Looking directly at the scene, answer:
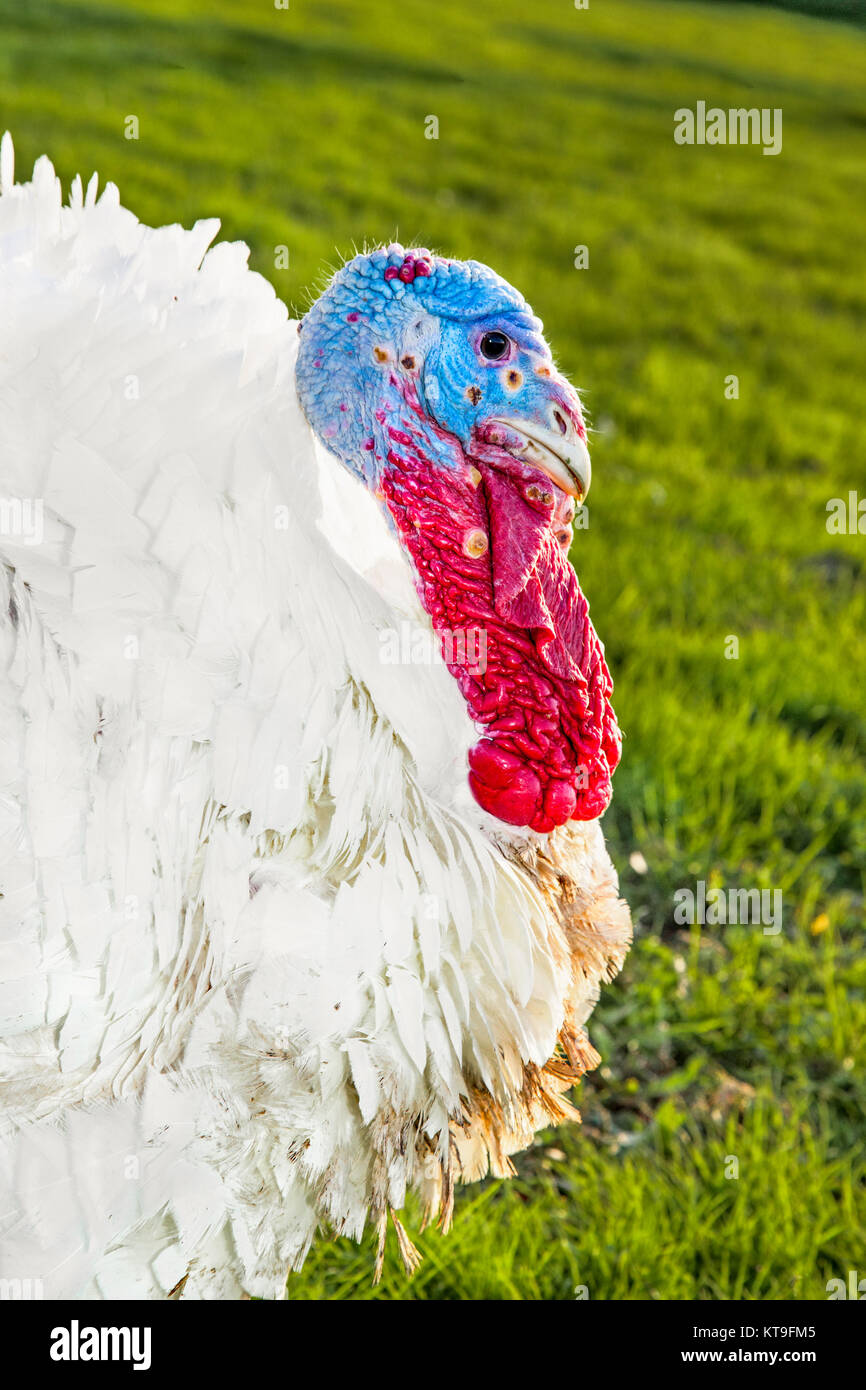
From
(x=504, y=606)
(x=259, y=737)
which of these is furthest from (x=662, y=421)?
(x=259, y=737)

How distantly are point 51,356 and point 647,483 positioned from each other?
4.82m

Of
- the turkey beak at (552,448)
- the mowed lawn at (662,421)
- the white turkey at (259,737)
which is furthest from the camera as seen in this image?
the mowed lawn at (662,421)

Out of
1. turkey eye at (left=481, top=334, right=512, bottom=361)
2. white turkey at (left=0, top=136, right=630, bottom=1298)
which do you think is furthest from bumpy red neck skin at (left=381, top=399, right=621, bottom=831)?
turkey eye at (left=481, top=334, right=512, bottom=361)

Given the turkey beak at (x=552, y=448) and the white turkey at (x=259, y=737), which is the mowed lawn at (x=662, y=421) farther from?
the turkey beak at (x=552, y=448)

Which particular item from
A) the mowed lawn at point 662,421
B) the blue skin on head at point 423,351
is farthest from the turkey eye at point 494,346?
the mowed lawn at point 662,421

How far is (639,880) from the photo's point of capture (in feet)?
13.6

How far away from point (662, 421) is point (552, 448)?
5.33m

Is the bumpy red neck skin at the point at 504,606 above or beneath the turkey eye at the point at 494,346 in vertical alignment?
beneath

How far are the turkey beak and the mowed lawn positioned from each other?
1714 mm

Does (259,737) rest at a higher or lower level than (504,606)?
lower

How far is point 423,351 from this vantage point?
2135 millimetres

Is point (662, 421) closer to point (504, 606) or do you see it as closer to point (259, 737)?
point (504, 606)

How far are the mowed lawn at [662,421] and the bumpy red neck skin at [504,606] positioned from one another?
123cm

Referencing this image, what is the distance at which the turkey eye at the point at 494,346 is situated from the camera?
213 cm
